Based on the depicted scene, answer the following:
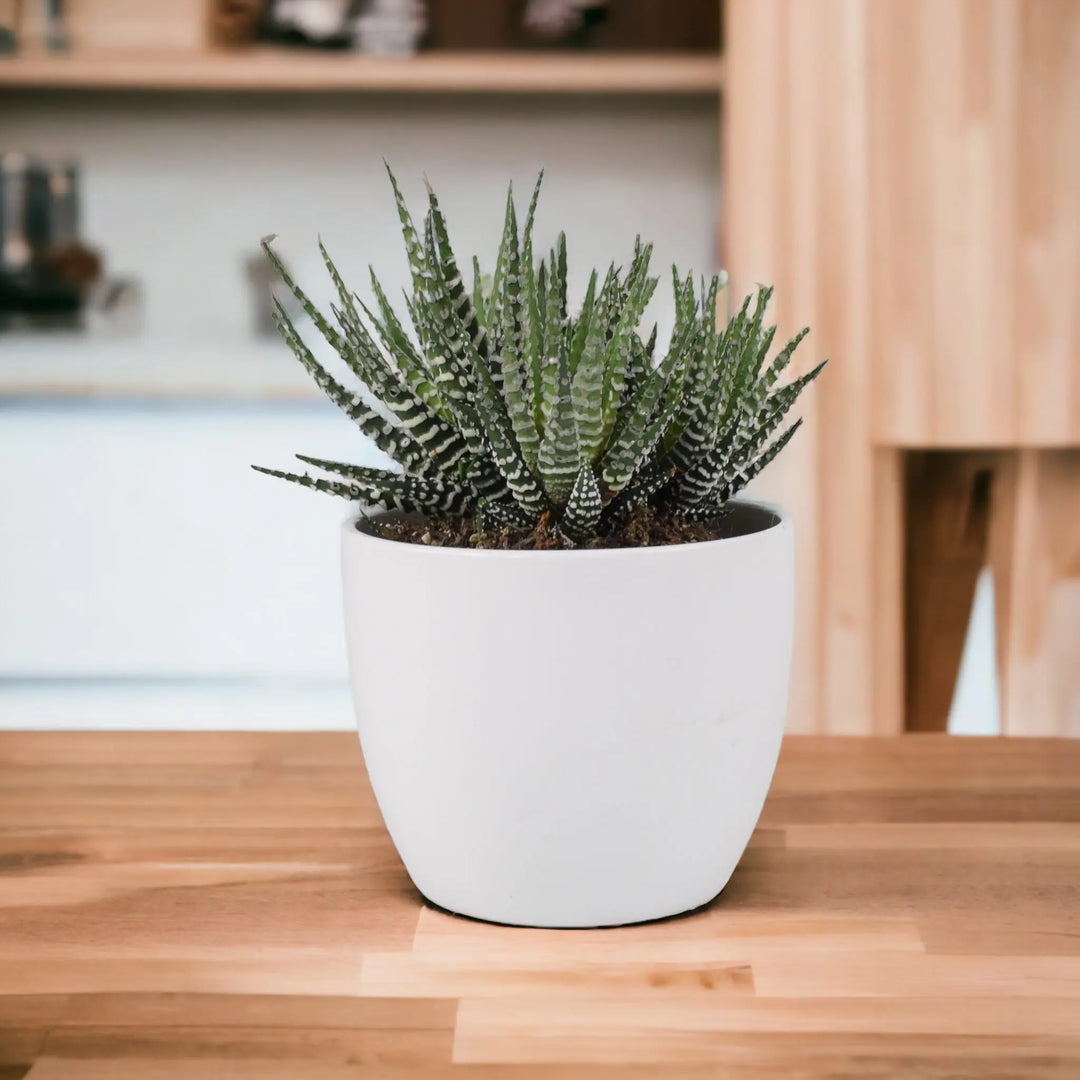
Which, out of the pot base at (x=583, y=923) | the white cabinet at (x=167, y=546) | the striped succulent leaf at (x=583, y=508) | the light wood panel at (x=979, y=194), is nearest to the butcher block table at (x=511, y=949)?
the pot base at (x=583, y=923)

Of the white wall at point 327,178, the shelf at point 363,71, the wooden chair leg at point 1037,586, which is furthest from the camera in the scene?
the white wall at point 327,178

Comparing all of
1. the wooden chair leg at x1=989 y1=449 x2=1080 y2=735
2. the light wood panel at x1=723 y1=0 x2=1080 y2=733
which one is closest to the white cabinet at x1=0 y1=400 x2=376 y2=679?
the light wood panel at x1=723 y1=0 x2=1080 y2=733

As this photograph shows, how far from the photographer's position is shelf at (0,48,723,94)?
87.2 inches

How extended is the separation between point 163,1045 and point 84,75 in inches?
87.8

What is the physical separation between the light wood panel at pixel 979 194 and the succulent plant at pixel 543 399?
0.72m

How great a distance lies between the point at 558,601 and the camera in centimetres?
41

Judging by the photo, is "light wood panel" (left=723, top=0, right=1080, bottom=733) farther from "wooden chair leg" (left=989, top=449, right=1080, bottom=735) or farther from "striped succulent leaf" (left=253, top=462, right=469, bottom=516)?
"striped succulent leaf" (left=253, top=462, right=469, bottom=516)

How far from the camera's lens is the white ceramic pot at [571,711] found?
417mm

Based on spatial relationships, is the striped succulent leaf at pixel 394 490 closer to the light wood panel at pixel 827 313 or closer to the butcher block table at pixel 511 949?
the butcher block table at pixel 511 949

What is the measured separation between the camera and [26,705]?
6.94 feet

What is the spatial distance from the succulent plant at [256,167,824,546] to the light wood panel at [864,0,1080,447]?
718 millimetres

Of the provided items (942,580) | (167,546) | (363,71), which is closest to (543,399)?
(942,580)

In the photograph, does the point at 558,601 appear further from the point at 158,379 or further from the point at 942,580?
the point at 158,379

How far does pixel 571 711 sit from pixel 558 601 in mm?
39
